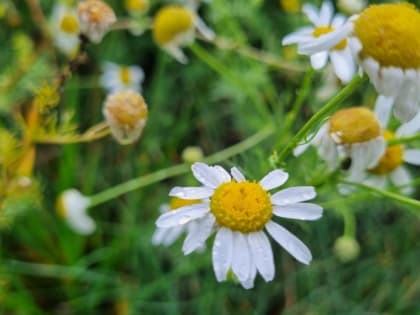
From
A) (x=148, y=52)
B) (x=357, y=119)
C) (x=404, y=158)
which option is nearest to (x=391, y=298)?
(x=404, y=158)

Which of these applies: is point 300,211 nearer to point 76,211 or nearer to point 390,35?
point 390,35

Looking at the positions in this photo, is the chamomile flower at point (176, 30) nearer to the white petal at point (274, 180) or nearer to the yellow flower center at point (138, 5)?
the yellow flower center at point (138, 5)

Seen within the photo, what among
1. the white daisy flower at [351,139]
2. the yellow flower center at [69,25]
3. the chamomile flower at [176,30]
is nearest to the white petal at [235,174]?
the white daisy flower at [351,139]

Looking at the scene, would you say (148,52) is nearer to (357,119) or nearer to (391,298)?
(391,298)

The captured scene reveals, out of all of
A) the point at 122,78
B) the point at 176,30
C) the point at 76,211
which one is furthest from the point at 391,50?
the point at 122,78

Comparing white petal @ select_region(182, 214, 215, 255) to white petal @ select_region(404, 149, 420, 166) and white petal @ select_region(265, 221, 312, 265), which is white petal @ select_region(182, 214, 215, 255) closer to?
white petal @ select_region(265, 221, 312, 265)

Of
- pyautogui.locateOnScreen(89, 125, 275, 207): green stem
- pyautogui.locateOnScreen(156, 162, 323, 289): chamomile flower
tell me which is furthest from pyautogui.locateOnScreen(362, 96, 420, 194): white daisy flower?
pyautogui.locateOnScreen(156, 162, 323, 289): chamomile flower
